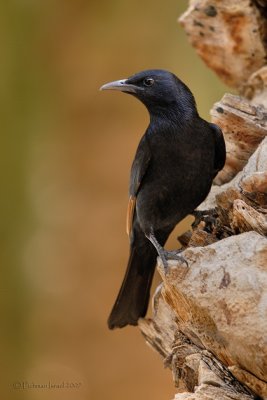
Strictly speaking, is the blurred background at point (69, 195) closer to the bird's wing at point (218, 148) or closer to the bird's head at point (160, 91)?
the bird's head at point (160, 91)

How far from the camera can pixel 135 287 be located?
577 cm

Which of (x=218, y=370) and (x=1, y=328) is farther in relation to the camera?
(x=1, y=328)

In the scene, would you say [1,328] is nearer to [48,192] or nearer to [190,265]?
[48,192]

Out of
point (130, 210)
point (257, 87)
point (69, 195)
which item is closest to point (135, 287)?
point (130, 210)

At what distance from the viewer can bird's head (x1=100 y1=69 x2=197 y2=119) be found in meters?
5.39

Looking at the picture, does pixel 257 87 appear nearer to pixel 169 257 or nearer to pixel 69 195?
pixel 169 257

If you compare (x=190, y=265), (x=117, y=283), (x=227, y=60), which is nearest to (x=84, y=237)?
(x=117, y=283)

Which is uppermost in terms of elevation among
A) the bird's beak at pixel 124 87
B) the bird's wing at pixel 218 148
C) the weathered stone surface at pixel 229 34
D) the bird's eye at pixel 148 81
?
the weathered stone surface at pixel 229 34

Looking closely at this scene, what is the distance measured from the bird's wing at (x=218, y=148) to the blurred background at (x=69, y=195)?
2.56m

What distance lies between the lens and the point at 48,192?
8.18 meters

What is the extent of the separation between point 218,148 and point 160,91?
1.69 feet

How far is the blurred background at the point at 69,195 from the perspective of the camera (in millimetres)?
7938

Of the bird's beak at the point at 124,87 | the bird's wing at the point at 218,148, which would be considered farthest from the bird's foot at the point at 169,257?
the bird's beak at the point at 124,87

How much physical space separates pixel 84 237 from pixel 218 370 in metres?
3.95
